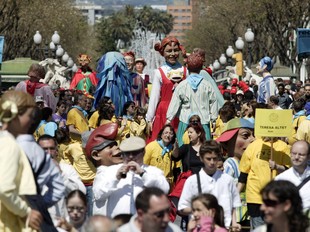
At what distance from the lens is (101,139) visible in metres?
12.5

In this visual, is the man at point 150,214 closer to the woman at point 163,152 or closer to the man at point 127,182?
the man at point 127,182

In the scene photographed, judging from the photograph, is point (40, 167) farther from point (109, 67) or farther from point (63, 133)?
point (109, 67)

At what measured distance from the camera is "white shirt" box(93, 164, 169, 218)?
35.9 feet

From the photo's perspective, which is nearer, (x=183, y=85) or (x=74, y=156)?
(x=74, y=156)

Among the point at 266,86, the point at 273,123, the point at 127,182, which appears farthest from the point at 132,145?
the point at 266,86

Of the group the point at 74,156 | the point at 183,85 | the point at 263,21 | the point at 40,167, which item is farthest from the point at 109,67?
the point at 263,21

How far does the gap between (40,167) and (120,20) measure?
578ft

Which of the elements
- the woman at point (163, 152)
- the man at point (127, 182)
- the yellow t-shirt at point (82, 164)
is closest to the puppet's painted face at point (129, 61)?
the yellow t-shirt at point (82, 164)

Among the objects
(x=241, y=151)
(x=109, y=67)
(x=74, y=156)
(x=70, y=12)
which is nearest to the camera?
(x=241, y=151)

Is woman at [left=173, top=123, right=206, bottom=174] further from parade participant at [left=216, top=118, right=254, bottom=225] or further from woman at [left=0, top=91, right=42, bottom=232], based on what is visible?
woman at [left=0, top=91, right=42, bottom=232]

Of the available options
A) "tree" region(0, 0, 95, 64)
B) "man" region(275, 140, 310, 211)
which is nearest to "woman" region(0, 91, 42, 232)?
"man" region(275, 140, 310, 211)

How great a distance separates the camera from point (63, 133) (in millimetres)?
16172

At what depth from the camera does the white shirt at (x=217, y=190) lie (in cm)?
1179

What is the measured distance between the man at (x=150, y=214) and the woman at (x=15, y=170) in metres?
0.66
